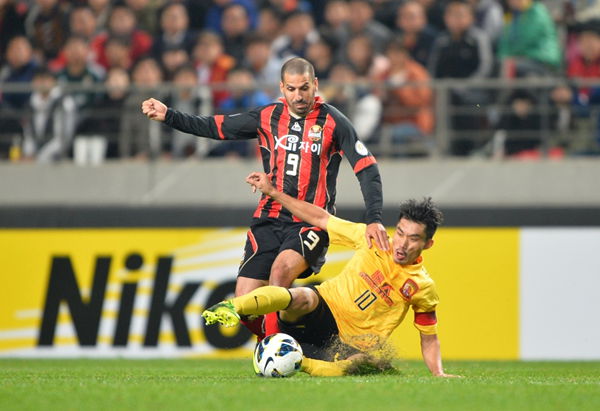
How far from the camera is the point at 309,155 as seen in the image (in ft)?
27.0

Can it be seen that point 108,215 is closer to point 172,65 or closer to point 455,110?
point 172,65

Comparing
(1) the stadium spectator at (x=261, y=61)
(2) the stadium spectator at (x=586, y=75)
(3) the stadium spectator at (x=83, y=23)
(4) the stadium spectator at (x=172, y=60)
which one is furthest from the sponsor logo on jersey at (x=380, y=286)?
(3) the stadium spectator at (x=83, y=23)

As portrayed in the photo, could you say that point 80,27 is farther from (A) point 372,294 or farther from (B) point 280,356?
(B) point 280,356

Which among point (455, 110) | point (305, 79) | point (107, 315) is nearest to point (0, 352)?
point (107, 315)

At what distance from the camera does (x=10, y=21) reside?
50.7ft

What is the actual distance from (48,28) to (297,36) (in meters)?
3.51

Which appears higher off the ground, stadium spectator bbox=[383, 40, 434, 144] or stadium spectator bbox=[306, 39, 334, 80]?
stadium spectator bbox=[306, 39, 334, 80]

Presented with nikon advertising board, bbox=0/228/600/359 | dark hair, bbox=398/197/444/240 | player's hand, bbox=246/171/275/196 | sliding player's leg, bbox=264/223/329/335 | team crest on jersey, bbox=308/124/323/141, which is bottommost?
nikon advertising board, bbox=0/228/600/359

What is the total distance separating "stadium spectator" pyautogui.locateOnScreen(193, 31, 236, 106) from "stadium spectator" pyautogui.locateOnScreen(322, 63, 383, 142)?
5.14 ft

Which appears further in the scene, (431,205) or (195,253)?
(195,253)

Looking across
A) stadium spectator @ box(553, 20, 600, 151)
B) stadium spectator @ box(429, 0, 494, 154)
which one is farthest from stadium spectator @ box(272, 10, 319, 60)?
stadium spectator @ box(553, 20, 600, 151)

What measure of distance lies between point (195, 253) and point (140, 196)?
1020 mm

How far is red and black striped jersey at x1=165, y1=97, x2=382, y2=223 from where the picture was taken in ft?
27.0

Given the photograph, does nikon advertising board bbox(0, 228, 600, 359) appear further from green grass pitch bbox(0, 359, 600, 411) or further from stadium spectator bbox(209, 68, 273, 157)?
green grass pitch bbox(0, 359, 600, 411)
